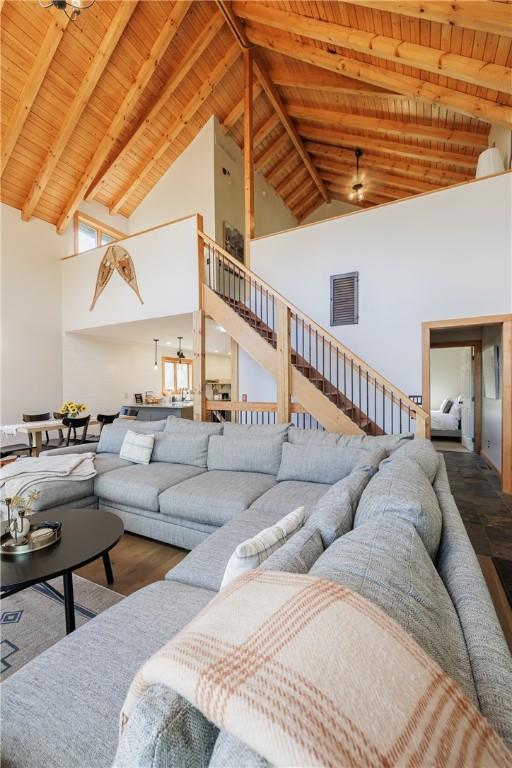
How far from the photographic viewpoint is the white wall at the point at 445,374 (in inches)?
380

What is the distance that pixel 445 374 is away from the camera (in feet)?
32.3

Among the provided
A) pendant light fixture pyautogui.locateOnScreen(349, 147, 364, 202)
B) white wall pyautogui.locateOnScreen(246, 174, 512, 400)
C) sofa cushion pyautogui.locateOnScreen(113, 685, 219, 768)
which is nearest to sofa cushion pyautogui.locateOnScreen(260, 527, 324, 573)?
sofa cushion pyautogui.locateOnScreen(113, 685, 219, 768)

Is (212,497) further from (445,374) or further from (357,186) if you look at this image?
(445,374)

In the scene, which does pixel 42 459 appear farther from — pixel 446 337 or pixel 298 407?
pixel 446 337

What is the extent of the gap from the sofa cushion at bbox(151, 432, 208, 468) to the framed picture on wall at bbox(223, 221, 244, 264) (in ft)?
15.6

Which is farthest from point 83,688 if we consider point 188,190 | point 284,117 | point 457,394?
point 457,394

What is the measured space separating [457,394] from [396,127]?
7062 millimetres

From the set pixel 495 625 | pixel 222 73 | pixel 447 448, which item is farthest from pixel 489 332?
pixel 222 73

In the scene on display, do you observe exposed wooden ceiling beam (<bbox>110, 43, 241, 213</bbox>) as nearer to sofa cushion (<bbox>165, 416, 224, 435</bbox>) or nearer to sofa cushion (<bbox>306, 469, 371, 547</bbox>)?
sofa cushion (<bbox>165, 416, 224, 435</bbox>)

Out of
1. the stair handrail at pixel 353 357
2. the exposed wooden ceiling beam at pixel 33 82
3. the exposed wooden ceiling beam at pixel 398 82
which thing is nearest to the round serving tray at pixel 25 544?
the stair handrail at pixel 353 357

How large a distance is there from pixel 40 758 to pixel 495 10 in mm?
4805

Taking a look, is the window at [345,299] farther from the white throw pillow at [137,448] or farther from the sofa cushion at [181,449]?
the white throw pillow at [137,448]

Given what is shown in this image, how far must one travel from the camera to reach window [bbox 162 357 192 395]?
934cm

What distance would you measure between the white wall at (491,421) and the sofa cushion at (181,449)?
385cm
